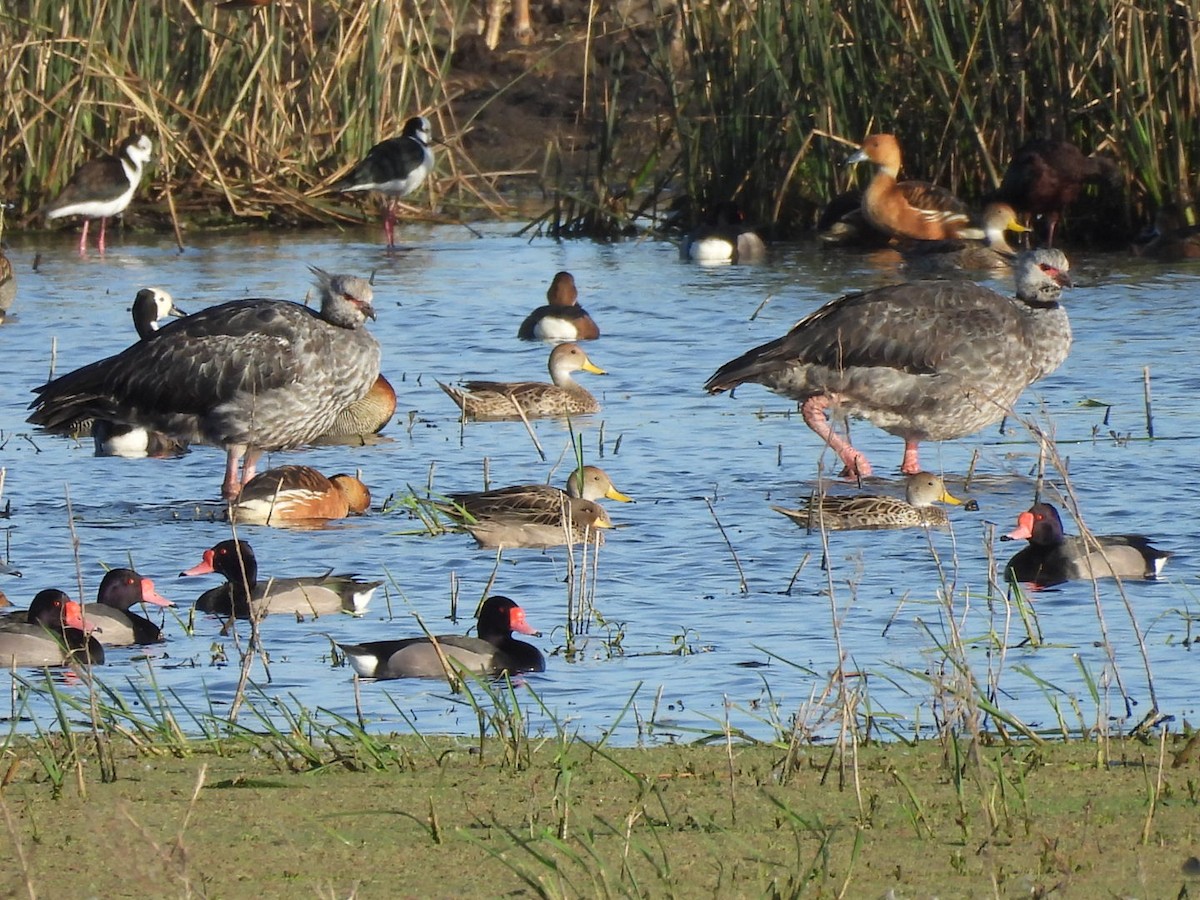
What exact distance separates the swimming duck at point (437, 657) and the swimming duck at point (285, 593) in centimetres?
74

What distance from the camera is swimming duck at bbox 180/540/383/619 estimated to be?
769 cm

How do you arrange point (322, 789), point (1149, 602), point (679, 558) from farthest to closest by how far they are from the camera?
point (679, 558) → point (1149, 602) → point (322, 789)

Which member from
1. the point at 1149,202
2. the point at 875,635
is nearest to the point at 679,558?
the point at 875,635

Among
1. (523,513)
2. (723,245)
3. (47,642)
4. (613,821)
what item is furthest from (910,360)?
(723,245)

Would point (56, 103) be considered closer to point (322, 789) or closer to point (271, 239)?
point (271, 239)

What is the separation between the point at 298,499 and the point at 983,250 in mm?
9546

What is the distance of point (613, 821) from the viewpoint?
5.00 m

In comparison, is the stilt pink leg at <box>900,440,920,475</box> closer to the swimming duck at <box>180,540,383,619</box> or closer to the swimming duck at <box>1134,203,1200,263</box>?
the swimming duck at <box>180,540,383,619</box>

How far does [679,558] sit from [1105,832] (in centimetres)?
397

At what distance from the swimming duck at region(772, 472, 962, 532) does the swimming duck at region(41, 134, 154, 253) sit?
39.8 feet

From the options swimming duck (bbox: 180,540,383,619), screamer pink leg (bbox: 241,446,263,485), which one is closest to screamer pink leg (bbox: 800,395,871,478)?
screamer pink leg (bbox: 241,446,263,485)

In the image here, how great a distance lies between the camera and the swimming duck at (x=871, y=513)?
8988mm

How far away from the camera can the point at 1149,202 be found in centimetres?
1809

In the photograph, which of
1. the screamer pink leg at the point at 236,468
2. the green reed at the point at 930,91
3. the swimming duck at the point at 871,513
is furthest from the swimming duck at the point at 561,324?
the swimming duck at the point at 871,513
